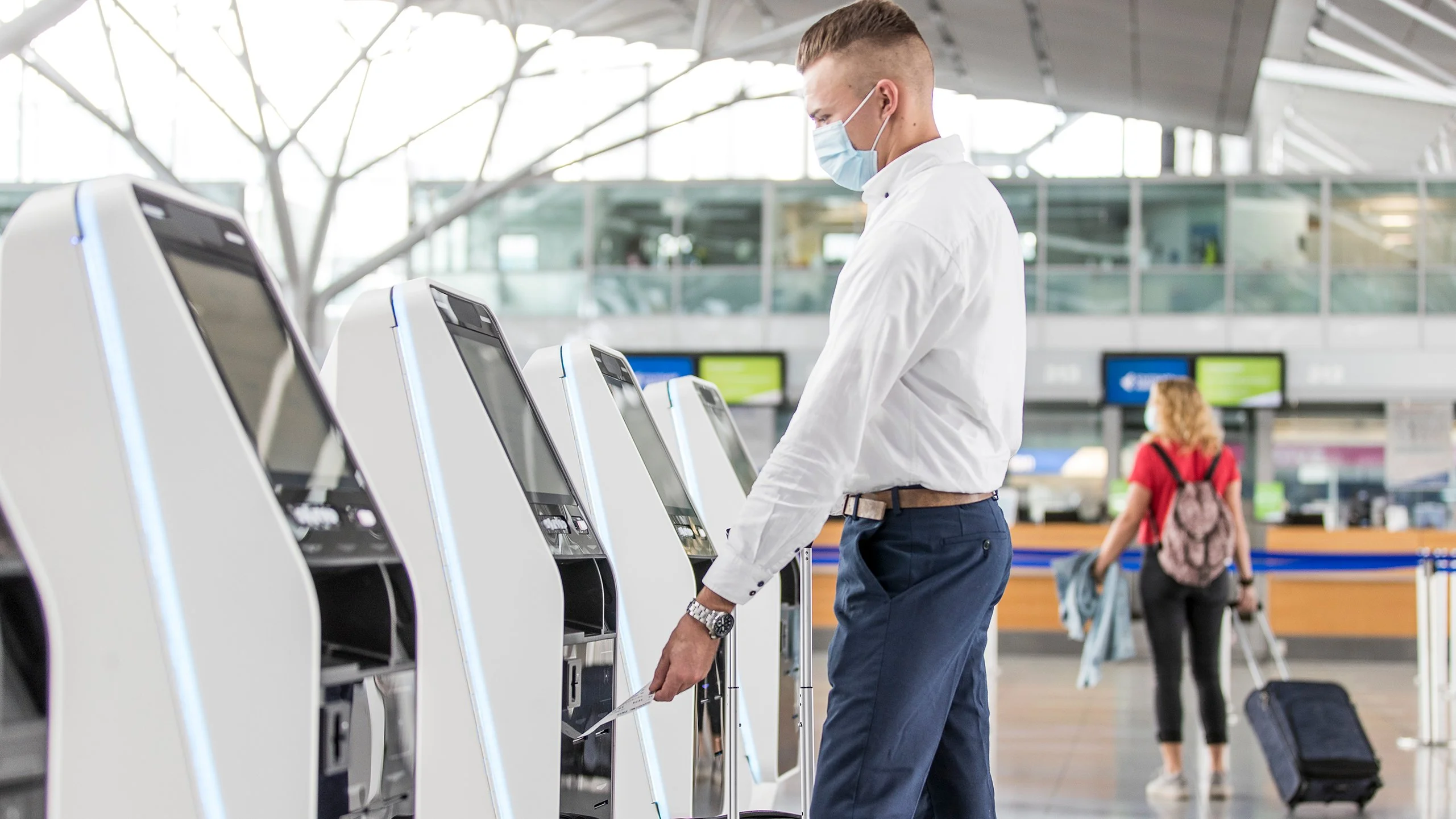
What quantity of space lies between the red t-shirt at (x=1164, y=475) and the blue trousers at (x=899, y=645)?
4.34m

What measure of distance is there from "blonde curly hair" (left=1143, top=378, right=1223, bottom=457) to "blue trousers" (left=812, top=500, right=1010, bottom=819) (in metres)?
4.37

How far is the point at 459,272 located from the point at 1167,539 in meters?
16.5

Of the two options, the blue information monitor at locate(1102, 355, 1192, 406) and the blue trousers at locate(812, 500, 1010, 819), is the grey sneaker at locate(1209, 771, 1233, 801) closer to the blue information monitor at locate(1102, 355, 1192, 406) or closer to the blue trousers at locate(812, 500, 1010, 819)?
the blue trousers at locate(812, 500, 1010, 819)

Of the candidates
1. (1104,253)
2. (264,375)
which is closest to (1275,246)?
(1104,253)

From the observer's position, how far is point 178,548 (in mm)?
2092

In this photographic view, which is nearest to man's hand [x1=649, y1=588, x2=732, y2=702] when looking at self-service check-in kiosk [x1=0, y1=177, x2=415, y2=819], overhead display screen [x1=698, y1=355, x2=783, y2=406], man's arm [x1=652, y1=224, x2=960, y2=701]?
man's arm [x1=652, y1=224, x2=960, y2=701]

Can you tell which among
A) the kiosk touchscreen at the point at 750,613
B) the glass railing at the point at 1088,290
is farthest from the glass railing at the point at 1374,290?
the kiosk touchscreen at the point at 750,613

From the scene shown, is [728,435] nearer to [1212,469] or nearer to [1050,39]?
[1212,469]

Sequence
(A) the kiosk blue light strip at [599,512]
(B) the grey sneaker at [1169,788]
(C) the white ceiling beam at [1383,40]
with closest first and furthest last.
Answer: (A) the kiosk blue light strip at [599,512]
(B) the grey sneaker at [1169,788]
(C) the white ceiling beam at [1383,40]

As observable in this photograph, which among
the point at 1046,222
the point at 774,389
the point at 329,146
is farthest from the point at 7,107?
the point at 1046,222

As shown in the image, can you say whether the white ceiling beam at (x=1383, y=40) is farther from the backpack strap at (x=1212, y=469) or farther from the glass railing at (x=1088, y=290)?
the backpack strap at (x=1212, y=469)

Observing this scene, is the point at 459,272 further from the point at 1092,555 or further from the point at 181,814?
the point at 181,814

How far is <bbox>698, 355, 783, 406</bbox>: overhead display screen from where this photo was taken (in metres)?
19.7

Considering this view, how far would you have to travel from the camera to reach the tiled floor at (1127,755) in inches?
249
